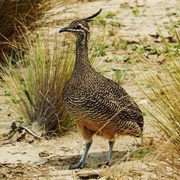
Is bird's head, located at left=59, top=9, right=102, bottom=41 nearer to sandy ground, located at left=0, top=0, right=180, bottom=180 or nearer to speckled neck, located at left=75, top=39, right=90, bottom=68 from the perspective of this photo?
speckled neck, located at left=75, top=39, right=90, bottom=68

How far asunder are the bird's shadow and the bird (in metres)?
0.08

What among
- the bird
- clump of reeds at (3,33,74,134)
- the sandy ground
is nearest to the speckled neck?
the bird

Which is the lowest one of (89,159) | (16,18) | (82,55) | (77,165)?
(89,159)

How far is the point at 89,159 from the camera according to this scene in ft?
23.5

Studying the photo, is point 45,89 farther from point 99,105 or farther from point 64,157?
point 99,105

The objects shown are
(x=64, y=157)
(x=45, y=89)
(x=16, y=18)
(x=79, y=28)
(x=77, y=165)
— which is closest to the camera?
(x=77, y=165)

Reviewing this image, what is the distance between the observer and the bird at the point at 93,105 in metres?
6.65

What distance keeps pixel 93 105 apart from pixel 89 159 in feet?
2.33

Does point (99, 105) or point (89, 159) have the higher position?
point (99, 105)

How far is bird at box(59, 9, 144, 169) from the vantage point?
6.65 m

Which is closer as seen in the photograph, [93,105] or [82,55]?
[93,105]

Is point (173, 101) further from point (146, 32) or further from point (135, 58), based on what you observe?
point (146, 32)

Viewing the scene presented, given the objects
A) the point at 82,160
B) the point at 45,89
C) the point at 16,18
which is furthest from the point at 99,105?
Result: the point at 16,18

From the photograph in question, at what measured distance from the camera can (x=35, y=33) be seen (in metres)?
9.30
